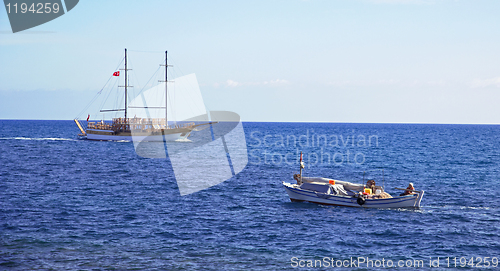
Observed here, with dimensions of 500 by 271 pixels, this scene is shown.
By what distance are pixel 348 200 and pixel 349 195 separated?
4.69 ft

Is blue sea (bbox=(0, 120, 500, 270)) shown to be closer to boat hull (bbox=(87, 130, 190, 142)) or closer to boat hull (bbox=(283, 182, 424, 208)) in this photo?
boat hull (bbox=(283, 182, 424, 208))

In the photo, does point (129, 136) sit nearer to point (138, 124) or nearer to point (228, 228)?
point (138, 124)

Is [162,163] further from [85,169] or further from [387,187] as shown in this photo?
[387,187]

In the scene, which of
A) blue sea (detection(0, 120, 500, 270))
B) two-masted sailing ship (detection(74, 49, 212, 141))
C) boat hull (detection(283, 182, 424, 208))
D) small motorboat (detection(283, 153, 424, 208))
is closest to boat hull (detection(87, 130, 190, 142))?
two-masted sailing ship (detection(74, 49, 212, 141))

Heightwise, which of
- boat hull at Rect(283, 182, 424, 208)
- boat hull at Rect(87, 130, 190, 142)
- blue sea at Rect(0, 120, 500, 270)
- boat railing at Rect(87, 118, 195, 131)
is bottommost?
blue sea at Rect(0, 120, 500, 270)

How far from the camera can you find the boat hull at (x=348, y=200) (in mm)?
36031

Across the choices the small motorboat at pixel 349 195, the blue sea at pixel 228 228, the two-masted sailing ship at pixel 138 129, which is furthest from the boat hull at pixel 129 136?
the small motorboat at pixel 349 195

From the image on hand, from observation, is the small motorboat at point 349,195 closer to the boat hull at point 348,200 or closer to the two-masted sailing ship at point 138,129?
the boat hull at point 348,200

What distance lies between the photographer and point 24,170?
190ft

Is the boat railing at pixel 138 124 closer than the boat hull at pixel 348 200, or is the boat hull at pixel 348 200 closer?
the boat hull at pixel 348 200

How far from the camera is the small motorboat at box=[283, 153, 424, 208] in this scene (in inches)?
1425

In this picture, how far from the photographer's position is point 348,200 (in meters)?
37.0

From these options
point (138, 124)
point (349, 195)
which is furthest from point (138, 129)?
point (349, 195)

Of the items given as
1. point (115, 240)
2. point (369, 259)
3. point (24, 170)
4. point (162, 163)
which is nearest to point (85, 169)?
point (24, 170)
